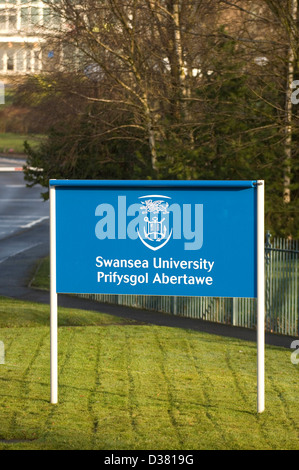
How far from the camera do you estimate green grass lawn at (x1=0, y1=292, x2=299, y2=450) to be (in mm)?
7434

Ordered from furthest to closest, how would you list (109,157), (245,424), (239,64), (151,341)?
(109,157) < (239,64) < (151,341) < (245,424)

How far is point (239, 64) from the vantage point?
17.5m

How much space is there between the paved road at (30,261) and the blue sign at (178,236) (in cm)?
634

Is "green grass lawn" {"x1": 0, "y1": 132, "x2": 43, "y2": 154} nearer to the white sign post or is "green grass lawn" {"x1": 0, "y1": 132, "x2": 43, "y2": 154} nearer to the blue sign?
the blue sign

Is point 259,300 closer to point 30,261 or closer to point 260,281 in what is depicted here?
point 260,281

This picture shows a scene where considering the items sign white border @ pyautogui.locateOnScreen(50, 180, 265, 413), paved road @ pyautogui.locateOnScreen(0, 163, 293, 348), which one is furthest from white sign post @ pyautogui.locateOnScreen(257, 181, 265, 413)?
paved road @ pyautogui.locateOnScreen(0, 163, 293, 348)

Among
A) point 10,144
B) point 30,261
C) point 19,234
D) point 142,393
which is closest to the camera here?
point 142,393

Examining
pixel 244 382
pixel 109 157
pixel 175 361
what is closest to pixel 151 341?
pixel 175 361

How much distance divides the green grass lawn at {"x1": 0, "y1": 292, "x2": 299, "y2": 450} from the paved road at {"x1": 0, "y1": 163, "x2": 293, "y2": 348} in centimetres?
262

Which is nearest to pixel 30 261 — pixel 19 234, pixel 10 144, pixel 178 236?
pixel 19 234

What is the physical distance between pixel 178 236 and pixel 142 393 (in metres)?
1.85

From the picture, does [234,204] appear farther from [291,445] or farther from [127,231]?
[291,445]

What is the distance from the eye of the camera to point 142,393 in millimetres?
9078
